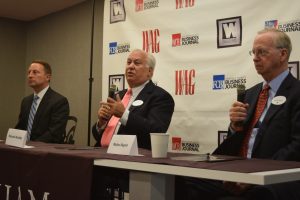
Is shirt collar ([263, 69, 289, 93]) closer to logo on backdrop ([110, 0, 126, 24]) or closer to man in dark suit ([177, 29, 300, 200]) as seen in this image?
man in dark suit ([177, 29, 300, 200])

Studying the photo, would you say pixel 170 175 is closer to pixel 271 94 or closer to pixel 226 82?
pixel 271 94

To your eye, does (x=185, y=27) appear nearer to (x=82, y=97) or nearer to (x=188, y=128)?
(x=188, y=128)

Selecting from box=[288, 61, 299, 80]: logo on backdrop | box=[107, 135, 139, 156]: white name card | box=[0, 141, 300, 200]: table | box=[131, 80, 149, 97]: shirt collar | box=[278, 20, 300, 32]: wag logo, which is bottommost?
box=[0, 141, 300, 200]: table

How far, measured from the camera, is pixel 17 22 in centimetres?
620

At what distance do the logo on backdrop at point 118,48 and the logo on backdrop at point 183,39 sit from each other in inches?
21.9

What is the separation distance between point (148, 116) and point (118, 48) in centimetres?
156

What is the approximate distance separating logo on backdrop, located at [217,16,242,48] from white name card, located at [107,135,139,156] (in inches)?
63.1

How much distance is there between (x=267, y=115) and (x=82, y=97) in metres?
3.36

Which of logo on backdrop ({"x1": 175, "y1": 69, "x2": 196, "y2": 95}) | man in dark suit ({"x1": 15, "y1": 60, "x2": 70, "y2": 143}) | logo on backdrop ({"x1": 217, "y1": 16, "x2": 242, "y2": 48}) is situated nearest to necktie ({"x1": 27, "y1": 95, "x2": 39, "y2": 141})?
man in dark suit ({"x1": 15, "y1": 60, "x2": 70, "y2": 143})

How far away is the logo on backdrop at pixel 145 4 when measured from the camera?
3806mm

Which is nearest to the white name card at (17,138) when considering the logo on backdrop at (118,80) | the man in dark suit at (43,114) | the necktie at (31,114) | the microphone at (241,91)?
the man in dark suit at (43,114)

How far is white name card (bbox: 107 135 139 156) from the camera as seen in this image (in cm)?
182

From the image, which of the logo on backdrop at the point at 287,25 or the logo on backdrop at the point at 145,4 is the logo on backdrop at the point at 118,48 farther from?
the logo on backdrop at the point at 287,25

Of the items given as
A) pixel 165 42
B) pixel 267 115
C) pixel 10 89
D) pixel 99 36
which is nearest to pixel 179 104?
pixel 165 42
